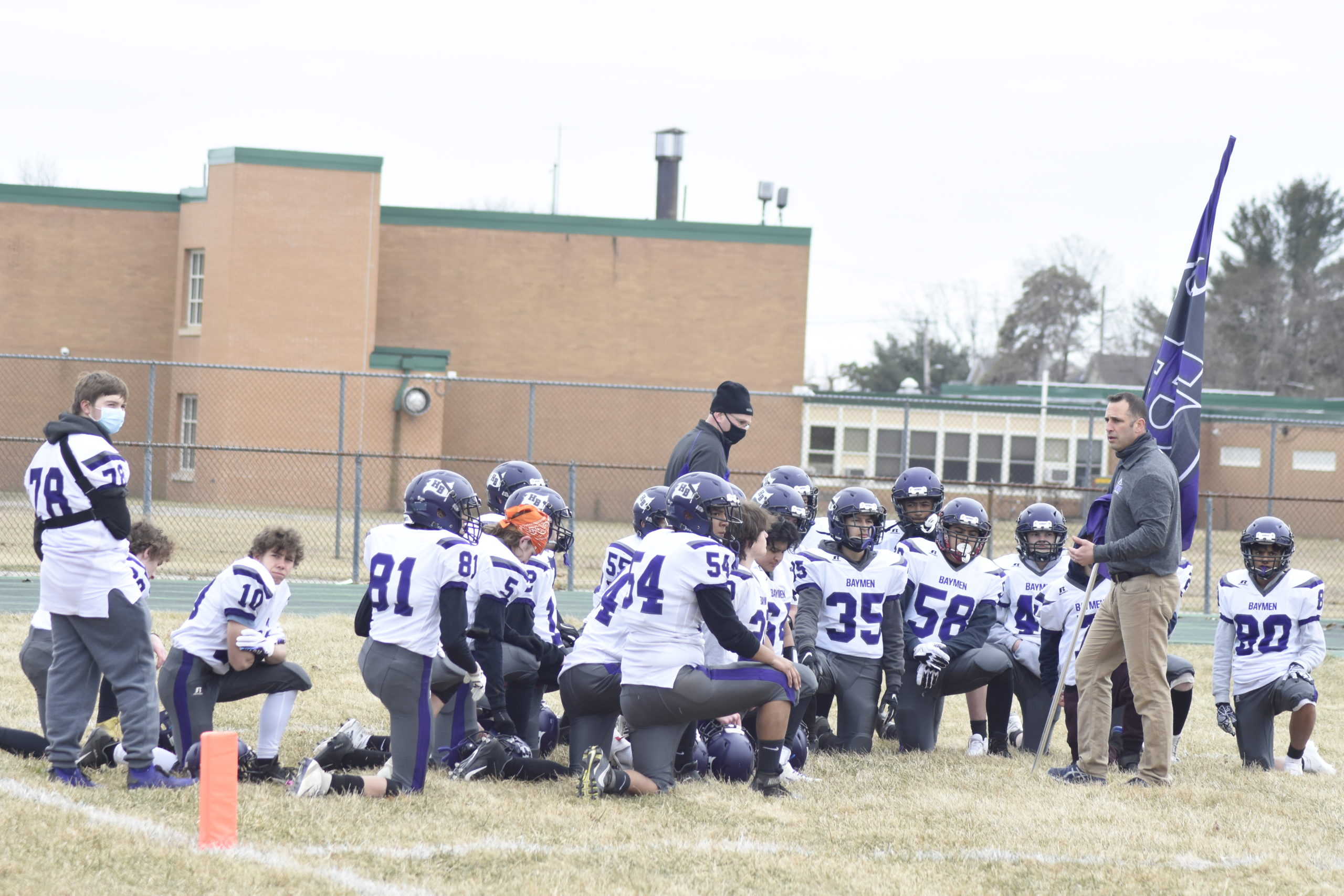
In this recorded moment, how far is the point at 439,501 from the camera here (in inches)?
258

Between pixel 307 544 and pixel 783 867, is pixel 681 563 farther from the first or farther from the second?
pixel 307 544

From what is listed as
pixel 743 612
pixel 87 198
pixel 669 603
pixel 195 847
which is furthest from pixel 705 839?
pixel 87 198

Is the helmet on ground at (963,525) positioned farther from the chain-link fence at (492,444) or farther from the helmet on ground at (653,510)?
the chain-link fence at (492,444)

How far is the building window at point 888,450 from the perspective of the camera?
32.3m

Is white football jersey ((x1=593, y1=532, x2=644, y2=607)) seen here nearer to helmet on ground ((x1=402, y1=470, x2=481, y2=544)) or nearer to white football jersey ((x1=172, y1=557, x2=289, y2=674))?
helmet on ground ((x1=402, y1=470, x2=481, y2=544))

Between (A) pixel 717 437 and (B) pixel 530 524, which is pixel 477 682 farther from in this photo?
(A) pixel 717 437

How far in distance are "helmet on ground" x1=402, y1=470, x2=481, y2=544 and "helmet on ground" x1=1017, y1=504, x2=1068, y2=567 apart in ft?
12.6

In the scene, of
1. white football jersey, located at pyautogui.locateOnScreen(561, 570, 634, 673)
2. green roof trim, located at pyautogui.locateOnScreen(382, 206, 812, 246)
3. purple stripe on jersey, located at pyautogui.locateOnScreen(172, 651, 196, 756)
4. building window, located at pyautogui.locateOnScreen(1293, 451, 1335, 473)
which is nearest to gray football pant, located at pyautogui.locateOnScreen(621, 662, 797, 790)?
white football jersey, located at pyautogui.locateOnScreen(561, 570, 634, 673)

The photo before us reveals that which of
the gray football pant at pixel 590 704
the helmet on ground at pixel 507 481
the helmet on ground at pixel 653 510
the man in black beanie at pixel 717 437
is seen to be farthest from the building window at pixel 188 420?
the gray football pant at pixel 590 704

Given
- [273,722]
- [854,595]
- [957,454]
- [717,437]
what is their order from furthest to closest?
[957,454], [717,437], [854,595], [273,722]

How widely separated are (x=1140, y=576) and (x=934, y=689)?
1577mm

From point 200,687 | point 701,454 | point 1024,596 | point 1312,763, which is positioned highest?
point 701,454

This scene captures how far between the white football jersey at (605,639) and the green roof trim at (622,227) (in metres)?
23.1

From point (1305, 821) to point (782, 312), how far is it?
23.8m
